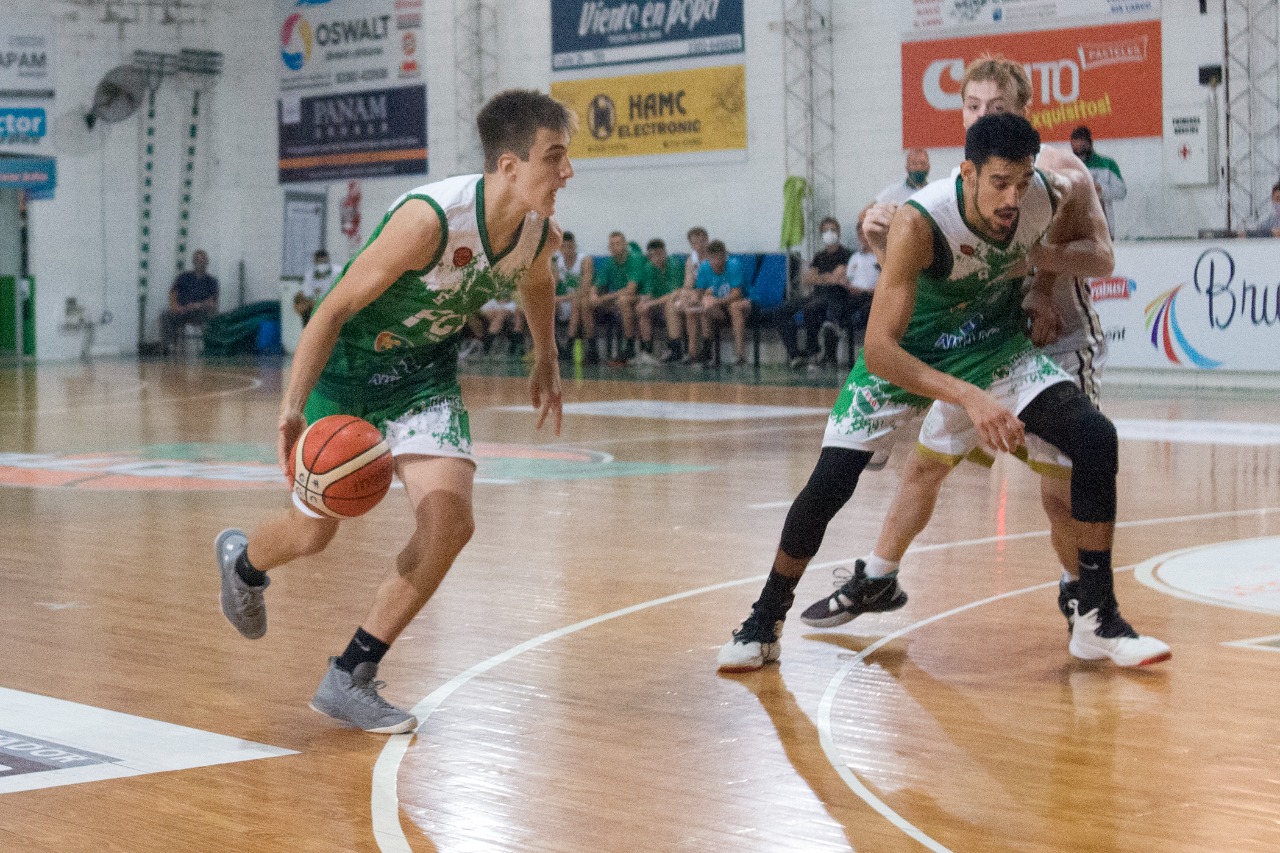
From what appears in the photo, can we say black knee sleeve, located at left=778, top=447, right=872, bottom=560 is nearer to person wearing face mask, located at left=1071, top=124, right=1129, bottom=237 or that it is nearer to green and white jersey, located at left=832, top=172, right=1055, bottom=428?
green and white jersey, located at left=832, top=172, right=1055, bottom=428

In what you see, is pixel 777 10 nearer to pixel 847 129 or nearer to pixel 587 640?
pixel 847 129

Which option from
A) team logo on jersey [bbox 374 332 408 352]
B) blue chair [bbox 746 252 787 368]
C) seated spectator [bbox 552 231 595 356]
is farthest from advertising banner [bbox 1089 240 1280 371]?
team logo on jersey [bbox 374 332 408 352]

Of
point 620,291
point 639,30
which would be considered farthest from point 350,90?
point 620,291

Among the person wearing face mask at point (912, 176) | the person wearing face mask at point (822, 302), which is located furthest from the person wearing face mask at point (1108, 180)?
the person wearing face mask at point (822, 302)

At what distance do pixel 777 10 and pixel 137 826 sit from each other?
1722 centimetres

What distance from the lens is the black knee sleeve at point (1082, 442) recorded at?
4598 mm

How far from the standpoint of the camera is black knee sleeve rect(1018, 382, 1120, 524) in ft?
15.1

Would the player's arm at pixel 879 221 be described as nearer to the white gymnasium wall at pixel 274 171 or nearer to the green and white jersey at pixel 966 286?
the green and white jersey at pixel 966 286

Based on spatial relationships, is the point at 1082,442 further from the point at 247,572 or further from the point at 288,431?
the point at 247,572

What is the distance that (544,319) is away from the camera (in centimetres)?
471

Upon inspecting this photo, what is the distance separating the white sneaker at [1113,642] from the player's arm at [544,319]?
1.54 meters

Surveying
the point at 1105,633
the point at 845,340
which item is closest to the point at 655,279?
the point at 845,340

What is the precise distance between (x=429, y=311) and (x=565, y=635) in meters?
1.37

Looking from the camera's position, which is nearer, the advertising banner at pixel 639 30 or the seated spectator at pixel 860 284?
the seated spectator at pixel 860 284
